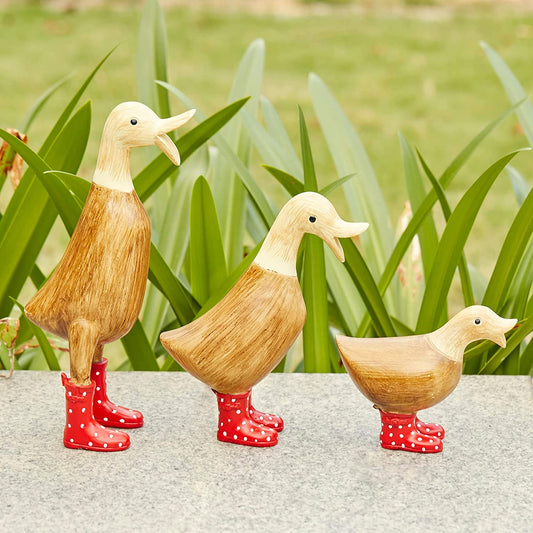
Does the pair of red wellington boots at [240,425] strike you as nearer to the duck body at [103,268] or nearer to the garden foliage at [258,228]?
the duck body at [103,268]

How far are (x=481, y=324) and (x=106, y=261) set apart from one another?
1.55 ft

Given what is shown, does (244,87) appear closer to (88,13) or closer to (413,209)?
(413,209)

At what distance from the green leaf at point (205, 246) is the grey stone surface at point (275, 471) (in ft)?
0.67

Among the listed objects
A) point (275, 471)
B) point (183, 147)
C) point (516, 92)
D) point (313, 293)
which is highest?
point (516, 92)

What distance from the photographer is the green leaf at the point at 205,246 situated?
4.99 ft

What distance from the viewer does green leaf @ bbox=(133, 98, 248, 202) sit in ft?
4.96

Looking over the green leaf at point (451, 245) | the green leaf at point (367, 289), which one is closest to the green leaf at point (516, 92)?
the green leaf at point (451, 245)

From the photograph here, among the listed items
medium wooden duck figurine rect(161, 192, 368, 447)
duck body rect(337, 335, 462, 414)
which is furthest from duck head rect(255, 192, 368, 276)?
duck body rect(337, 335, 462, 414)

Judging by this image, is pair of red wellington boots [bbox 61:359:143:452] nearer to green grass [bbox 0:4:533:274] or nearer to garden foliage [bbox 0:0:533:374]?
garden foliage [bbox 0:0:533:374]

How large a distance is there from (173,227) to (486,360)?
62 centimetres

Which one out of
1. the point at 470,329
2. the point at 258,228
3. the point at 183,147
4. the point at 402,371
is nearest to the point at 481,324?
the point at 470,329

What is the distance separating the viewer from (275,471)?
1.22 m

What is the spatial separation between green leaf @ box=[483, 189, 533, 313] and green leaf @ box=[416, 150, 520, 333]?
2.8 inches

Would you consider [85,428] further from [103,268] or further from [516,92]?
[516,92]
